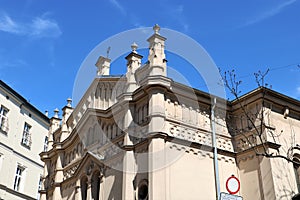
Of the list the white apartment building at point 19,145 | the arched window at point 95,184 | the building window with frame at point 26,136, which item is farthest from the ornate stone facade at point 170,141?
the building window with frame at point 26,136

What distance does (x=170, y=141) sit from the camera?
54.9 ft

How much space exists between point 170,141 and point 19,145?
2024 cm

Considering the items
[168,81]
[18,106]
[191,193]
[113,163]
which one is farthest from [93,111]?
[18,106]

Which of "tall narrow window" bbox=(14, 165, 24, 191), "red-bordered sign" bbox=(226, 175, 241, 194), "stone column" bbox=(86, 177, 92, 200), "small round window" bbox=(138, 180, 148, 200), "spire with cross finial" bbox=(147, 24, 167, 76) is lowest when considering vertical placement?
"red-bordered sign" bbox=(226, 175, 241, 194)

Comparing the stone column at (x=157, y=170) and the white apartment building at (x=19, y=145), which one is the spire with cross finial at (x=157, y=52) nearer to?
the stone column at (x=157, y=170)

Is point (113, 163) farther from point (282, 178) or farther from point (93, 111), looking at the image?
point (282, 178)

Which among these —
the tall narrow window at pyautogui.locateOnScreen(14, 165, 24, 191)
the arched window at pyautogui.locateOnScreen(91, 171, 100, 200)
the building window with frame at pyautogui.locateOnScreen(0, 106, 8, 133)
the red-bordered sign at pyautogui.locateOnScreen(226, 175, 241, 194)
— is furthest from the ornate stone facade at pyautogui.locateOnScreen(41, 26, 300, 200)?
the tall narrow window at pyautogui.locateOnScreen(14, 165, 24, 191)

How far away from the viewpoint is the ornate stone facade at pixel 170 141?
54.0ft

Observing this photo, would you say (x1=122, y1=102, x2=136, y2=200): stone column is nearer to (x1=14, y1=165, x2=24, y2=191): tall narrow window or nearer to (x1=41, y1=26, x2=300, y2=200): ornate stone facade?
(x1=41, y1=26, x2=300, y2=200): ornate stone facade

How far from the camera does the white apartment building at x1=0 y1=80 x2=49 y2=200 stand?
30391mm

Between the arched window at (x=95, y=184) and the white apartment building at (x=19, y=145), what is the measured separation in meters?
12.6

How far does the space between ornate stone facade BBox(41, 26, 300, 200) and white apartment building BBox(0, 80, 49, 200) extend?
10.9 metres

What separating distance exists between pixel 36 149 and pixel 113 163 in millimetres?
18865

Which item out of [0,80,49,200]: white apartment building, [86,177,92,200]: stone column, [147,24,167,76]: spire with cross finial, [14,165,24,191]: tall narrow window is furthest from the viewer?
[14,165,24,191]: tall narrow window
